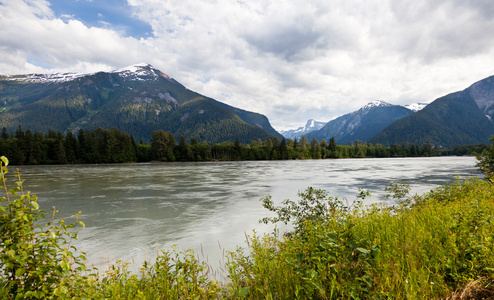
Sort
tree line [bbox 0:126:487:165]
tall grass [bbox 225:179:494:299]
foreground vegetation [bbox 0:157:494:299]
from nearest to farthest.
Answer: foreground vegetation [bbox 0:157:494:299] → tall grass [bbox 225:179:494:299] → tree line [bbox 0:126:487:165]

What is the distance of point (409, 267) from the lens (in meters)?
4.48

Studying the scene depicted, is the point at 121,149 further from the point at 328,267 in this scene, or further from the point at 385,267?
the point at 385,267

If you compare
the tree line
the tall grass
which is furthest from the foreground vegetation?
the tree line

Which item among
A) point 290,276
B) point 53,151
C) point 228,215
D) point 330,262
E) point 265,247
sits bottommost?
point 228,215

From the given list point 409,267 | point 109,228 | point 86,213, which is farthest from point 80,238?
point 409,267

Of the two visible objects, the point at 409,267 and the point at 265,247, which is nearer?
the point at 409,267

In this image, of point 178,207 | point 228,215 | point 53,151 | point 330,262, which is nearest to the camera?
point 330,262

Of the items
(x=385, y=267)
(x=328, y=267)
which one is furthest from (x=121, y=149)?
(x=385, y=267)

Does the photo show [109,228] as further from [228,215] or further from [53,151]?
[53,151]

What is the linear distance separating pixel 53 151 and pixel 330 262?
14957cm

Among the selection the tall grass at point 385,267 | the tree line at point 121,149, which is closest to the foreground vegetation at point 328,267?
the tall grass at point 385,267

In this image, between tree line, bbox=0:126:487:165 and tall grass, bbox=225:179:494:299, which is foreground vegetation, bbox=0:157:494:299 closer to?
tall grass, bbox=225:179:494:299

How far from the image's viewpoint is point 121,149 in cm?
12938

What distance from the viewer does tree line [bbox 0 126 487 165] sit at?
114 metres
